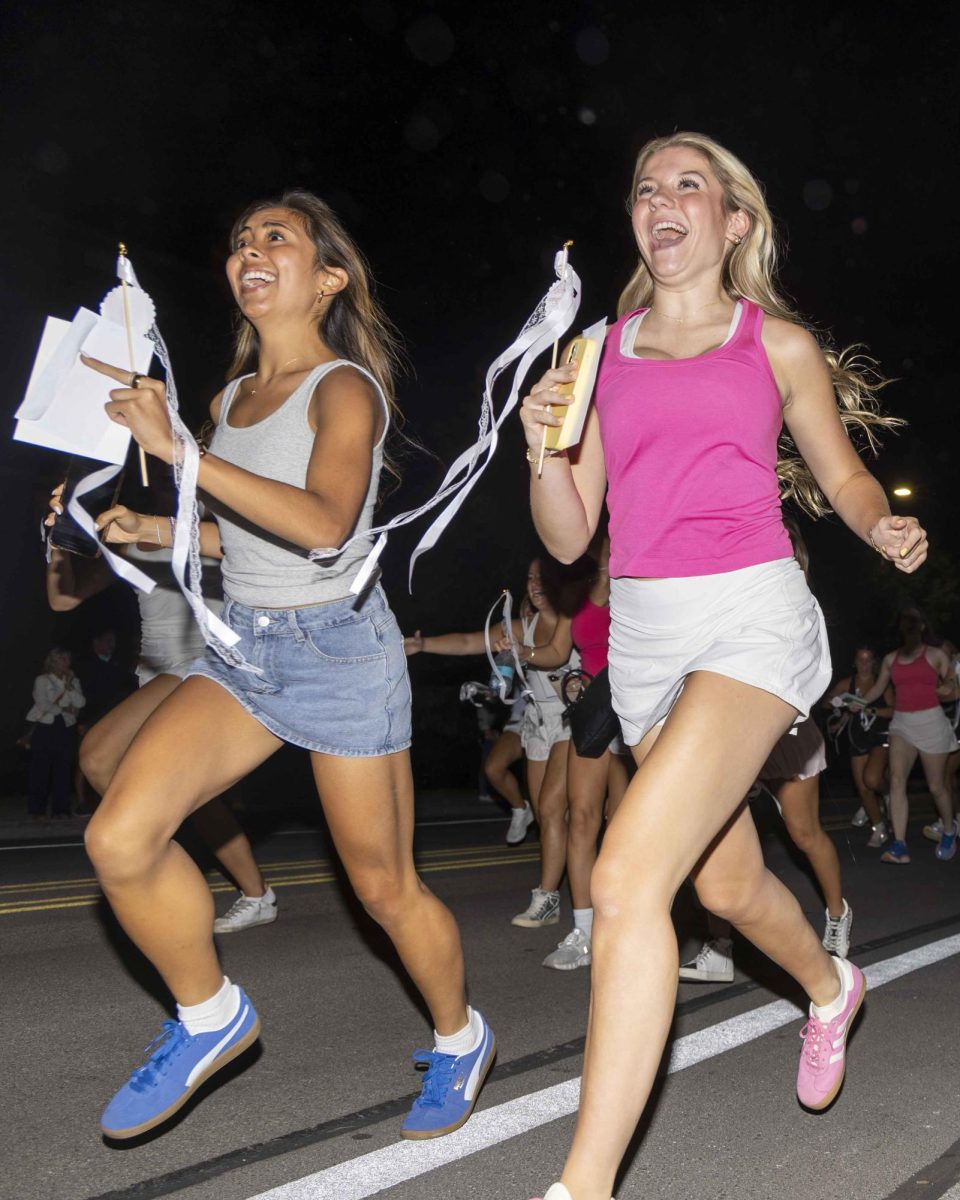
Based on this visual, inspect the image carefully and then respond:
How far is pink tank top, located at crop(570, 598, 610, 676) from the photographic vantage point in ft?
20.6

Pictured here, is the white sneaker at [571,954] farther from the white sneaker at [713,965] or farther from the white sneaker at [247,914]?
the white sneaker at [247,914]

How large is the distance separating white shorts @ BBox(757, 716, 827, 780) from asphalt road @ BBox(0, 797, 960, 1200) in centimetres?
89

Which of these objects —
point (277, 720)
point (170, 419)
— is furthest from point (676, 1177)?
point (170, 419)

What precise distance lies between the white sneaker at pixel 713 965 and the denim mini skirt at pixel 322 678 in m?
2.46

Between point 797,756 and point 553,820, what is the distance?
2.41 meters

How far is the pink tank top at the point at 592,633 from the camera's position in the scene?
20.6ft

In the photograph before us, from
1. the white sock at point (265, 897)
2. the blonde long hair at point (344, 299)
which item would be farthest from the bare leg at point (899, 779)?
the blonde long hair at point (344, 299)

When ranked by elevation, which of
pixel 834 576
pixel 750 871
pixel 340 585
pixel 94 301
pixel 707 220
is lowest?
pixel 834 576

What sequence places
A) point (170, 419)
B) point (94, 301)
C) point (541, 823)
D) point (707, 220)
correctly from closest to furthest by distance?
1. point (170, 419)
2. point (707, 220)
3. point (541, 823)
4. point (94, 301)

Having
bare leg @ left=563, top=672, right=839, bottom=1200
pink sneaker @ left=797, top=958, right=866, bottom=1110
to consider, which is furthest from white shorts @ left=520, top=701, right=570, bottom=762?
bare leg @ left=563, top=672, right=839, bottom=1200

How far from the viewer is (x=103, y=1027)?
4535 mm

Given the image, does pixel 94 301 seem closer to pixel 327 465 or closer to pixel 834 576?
pixel 327 465

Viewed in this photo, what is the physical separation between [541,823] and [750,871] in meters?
3.63

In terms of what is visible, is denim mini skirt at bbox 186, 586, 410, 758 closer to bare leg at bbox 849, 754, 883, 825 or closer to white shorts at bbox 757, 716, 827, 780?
white shorts at bbox 757, 716, 827, 780
